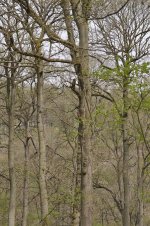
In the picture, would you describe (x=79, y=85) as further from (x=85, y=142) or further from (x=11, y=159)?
(x=11, y=159)

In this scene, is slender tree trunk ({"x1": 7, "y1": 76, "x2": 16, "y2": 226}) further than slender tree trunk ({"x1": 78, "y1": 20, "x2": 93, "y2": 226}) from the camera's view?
Yes

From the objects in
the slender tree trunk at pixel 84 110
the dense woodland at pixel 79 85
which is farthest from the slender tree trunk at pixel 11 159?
the slender tree trunk at pixel 84 110

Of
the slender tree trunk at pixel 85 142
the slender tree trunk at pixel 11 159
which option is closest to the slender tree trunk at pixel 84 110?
the slender tree trunk at pixel 85 142

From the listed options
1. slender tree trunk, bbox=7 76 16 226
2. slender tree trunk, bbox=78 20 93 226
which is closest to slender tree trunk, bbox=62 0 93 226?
slender tree trunk, bbox=78 20 93 226

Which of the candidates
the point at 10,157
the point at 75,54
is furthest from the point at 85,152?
the point at 10,157

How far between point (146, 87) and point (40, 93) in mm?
3864

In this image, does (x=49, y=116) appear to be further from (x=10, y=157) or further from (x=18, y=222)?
(x=18, y=222)

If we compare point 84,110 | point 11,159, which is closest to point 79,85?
point 84,110

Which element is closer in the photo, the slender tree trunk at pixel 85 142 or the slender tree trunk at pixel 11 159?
the slender tree trunk at pixel 85 142

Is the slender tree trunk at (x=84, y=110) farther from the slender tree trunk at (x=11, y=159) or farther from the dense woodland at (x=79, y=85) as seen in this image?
the slender tree trunk at (x=11, y=159)

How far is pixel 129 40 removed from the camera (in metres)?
14.0

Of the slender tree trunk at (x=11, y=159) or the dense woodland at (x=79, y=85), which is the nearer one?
the dense woodland at (x=79, y=85)

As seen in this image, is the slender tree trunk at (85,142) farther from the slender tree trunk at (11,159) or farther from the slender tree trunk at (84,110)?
the slender tree trunk at (11,159)

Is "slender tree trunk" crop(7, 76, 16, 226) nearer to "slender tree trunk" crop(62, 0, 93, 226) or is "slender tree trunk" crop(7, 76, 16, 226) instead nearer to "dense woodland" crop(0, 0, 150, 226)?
"dense woodland" crop(0, 0, 150, 226)
